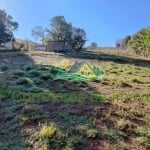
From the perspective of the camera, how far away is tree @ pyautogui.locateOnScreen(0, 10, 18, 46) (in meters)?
41.7

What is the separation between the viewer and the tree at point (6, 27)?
41725mm

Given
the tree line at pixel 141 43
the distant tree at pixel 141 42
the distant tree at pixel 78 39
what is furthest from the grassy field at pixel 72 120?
the distant tree at pixel 78 39

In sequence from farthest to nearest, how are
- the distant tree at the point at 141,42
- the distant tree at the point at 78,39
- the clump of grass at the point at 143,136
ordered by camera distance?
the distant tree at the point at 78,39, the distant tree at the point at 141,42, the clump of grass at the point at 143,136

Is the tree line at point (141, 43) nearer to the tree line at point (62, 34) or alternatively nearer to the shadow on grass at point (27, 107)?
the tree line at point (62, 34)

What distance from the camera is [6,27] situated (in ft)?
147

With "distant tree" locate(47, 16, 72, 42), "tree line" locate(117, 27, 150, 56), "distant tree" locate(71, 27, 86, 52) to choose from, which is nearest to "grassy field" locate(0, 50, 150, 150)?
"tree line" locate(117, 27, 150, 56)

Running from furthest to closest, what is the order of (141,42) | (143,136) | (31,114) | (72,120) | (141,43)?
(141,43), (141,42), (31,114), (72,120), (143,136)

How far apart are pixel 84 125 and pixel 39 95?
270 centimetres

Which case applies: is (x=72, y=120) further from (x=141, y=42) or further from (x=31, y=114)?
(x=141, y=42)

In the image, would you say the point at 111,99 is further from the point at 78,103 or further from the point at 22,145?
the point at 22,145

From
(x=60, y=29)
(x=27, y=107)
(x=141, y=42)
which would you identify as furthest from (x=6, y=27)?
(x=27, y=107)

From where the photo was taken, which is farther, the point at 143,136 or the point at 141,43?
the point at 141,43

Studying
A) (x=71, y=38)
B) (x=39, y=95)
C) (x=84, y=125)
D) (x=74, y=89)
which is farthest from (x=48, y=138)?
(x=71, y=38)

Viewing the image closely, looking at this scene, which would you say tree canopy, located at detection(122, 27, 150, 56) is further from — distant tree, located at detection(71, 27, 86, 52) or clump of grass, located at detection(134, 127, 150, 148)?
clump of grass, located at detection(134, 127, 150, 148)
